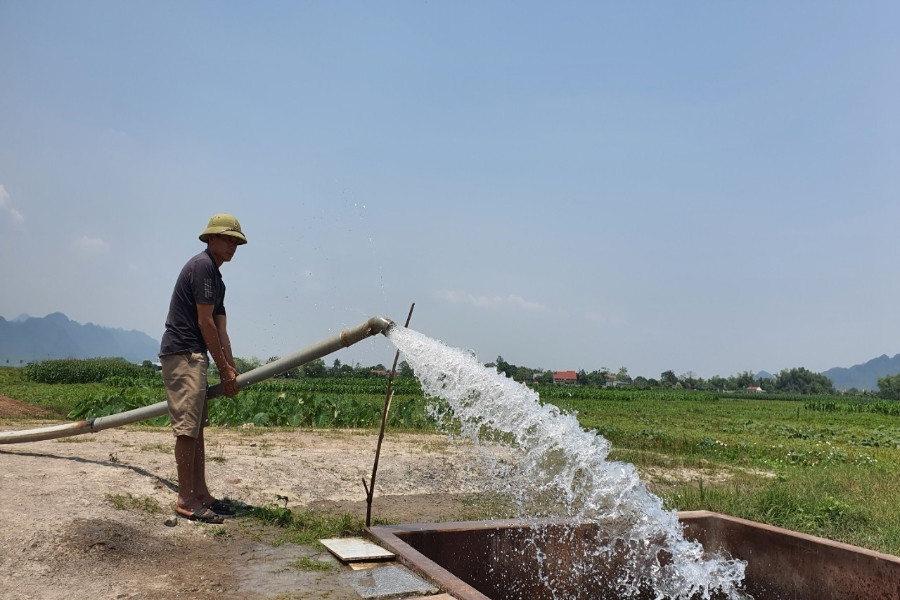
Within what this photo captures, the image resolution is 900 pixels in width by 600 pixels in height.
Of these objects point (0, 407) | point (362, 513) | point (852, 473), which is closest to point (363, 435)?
point (362, 513)

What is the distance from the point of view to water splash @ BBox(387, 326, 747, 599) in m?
3.84

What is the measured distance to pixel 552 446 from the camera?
389 centimetres

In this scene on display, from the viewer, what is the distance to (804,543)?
159 inches

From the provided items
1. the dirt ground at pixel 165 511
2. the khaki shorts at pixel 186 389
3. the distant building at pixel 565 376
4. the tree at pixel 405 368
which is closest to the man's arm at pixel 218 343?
the khaki shorts at pixel 186 389

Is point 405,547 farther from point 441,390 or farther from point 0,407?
Answer: point 0,407

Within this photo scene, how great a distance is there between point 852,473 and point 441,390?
22.4 ft

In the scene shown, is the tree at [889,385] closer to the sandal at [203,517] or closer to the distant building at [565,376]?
the distant building at [565,376]

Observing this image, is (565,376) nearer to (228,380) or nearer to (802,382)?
(802,382)

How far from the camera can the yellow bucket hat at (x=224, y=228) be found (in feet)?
14.9

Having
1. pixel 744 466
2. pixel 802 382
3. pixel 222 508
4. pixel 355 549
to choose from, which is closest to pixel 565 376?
pixel 802 382

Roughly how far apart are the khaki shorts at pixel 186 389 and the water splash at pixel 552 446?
1361mm

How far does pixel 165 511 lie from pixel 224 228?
1917mm

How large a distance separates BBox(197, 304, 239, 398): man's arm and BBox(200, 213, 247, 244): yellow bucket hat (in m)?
0.52

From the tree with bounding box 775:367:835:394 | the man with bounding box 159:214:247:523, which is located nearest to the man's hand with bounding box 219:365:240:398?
the man with bounding box 159:214:247:523
